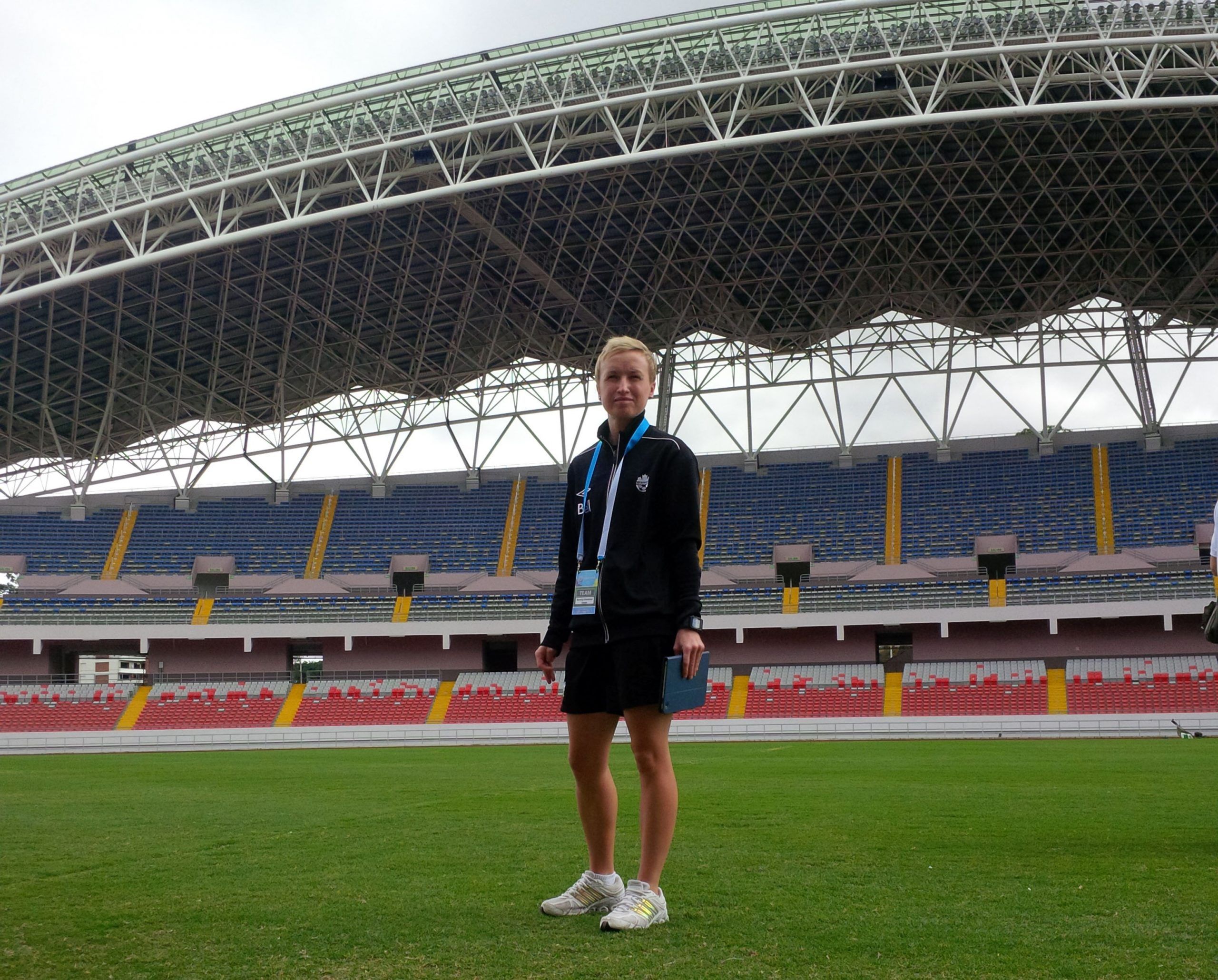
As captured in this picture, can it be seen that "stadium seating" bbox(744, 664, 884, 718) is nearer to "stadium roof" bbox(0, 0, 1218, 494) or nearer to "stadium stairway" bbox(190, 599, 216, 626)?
"stadium roof" bbox(0, 0, 1218, 494)

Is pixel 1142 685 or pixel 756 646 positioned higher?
pixel 756 646

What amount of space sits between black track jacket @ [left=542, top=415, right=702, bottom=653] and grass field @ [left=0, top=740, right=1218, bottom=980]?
112cm

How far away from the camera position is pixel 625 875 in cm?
524

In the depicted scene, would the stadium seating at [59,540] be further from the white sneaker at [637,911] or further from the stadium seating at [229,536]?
the white sneaker at [637,911]

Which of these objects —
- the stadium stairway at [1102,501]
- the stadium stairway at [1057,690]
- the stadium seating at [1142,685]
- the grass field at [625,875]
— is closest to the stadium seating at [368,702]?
the stadium stairway at [1057,690]

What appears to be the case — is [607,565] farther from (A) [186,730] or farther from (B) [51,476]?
(B) [51,476]

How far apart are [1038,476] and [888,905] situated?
42.5m

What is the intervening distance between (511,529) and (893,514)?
16072 mm

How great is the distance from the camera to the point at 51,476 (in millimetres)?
46406

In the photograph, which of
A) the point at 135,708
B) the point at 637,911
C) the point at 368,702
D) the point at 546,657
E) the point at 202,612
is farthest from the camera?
the point at 202,612

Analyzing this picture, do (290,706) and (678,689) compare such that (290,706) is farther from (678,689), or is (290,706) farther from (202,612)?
(678,689)

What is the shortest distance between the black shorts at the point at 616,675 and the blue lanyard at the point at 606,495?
0.38m

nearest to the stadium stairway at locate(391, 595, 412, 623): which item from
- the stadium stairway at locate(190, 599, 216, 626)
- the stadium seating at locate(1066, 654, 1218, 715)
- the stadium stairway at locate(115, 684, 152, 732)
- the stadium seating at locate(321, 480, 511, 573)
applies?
the stadium seating at locate(321, 480, 511, 573)

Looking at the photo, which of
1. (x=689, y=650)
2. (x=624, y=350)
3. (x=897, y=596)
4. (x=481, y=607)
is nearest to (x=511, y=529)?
(x=481, y=607)
